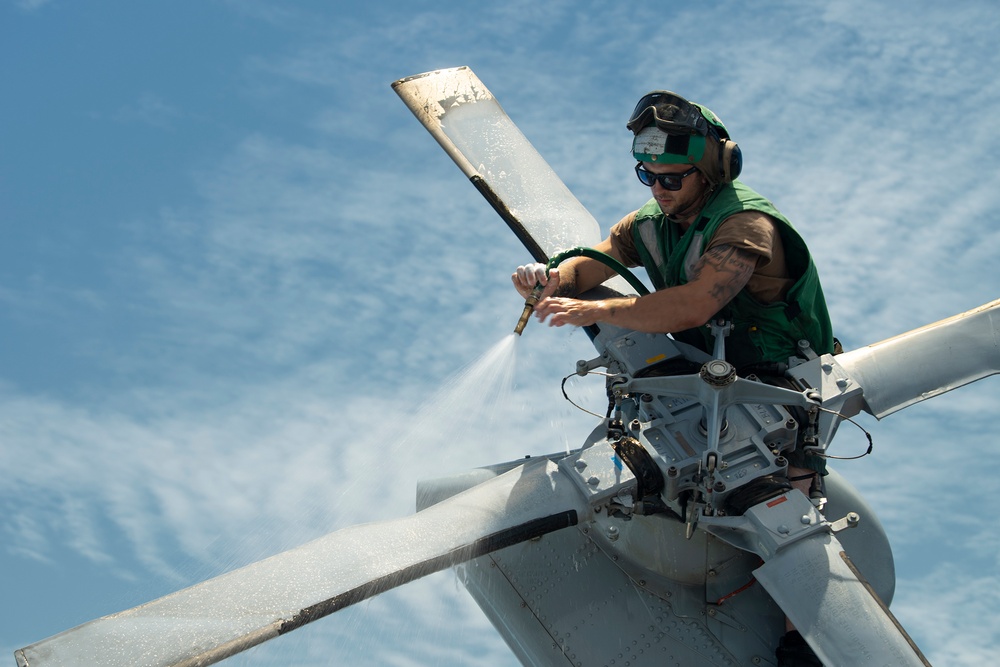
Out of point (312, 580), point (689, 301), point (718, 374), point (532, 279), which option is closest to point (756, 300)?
point (689, 301)

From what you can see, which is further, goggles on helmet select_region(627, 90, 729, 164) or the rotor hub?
goggles on helmet select_region(627, 90, 729, 164)

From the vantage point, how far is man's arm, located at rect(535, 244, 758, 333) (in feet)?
23.4

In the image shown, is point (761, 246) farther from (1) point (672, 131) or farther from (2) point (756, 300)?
(1) point (672, 131)

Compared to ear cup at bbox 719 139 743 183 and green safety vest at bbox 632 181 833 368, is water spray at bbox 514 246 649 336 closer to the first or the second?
green safety vest at bbox 632 181 833 368

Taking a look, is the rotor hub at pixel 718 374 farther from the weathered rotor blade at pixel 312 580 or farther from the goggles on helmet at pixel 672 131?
the goggles on helmet at pixel 672 131

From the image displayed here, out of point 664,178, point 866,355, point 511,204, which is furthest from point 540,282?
point 866,355

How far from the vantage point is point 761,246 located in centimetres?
733

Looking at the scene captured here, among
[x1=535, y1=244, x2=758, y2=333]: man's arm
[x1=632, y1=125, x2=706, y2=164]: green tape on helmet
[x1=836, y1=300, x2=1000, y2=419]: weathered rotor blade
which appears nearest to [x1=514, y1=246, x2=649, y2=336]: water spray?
[x1=535, y1=244, x2=758, y2=333]: man's arm

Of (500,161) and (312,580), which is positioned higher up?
(500,161)

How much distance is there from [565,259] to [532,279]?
736 millimetres

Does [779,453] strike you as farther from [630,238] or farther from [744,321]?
[630,238]

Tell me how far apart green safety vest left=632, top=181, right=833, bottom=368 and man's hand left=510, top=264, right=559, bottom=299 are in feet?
3.07

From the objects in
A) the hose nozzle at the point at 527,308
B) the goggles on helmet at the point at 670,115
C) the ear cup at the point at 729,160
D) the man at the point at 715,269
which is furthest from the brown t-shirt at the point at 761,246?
the hose nozzle at the point at 527,308

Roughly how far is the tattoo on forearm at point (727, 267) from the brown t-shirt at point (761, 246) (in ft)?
0.15
